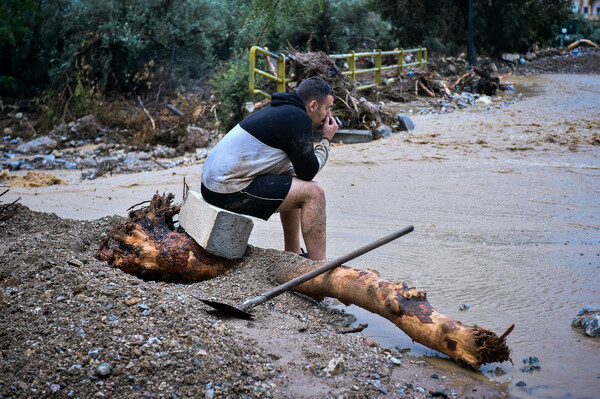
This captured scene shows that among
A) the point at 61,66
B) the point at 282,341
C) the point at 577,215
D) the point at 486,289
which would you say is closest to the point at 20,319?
the point at 282,341

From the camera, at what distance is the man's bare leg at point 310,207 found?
390 cm

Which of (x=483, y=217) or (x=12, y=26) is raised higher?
(x=12, y=26)

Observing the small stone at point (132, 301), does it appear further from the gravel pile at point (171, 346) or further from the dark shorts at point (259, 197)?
the dark shorts at point (259, 197)

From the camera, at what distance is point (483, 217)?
566 cm

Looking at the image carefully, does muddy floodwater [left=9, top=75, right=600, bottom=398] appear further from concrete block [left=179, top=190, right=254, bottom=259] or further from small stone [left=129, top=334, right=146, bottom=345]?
small stone [left=129, top=334, right=146, bottom=345]

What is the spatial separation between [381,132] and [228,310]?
678cm

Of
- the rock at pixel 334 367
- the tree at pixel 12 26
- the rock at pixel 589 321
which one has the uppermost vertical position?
the tree at pixel 12 26

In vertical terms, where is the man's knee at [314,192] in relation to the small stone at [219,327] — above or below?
above

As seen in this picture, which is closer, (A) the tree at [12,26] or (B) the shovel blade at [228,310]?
(B) the shovel blade at [228,310]

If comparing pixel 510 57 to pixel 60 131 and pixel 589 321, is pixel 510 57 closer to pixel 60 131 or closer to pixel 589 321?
pixel 60 131

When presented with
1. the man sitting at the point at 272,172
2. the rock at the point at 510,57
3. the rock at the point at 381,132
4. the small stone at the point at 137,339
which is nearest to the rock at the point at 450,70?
the rock at the point at 510,57

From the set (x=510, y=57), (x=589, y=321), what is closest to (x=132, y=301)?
(x=589, y=321)

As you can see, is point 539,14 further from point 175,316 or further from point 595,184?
point 175,316

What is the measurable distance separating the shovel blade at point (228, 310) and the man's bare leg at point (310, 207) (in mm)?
810
